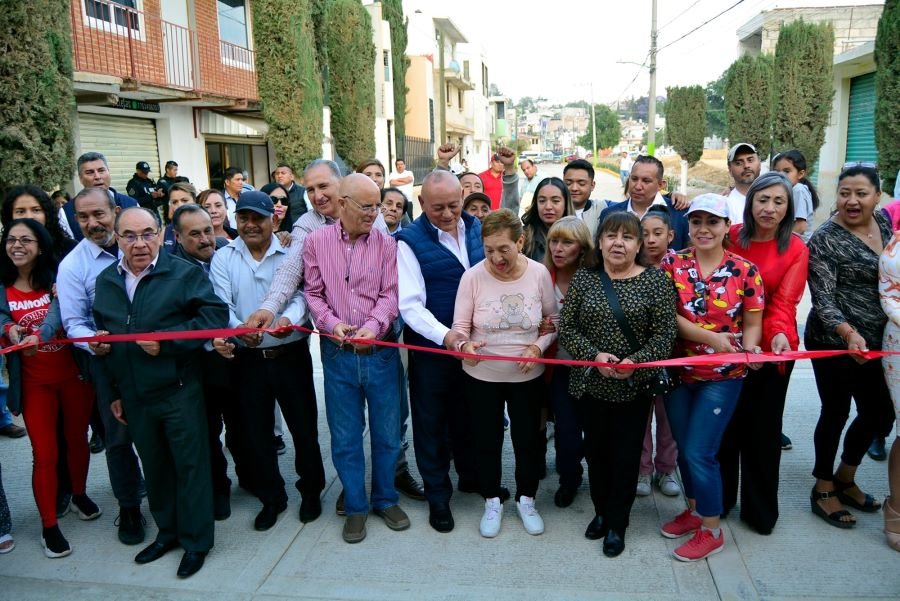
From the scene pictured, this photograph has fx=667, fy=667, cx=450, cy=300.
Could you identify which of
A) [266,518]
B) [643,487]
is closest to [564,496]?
[643,487]

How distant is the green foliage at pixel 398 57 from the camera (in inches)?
1200

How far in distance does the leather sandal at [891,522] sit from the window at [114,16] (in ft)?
44.4

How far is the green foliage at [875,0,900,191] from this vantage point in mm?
10438

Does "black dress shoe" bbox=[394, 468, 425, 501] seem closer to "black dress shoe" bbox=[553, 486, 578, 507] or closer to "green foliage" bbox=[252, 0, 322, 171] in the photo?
"black dress shoe" bbox=[553, 486, 578, 507]

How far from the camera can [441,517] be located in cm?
386

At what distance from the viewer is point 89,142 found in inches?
492

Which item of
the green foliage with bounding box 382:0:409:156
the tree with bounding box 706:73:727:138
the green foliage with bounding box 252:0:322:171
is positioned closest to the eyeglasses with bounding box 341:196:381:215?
the green foliage with bounding box 252:0:322:171

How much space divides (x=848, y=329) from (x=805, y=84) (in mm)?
17007

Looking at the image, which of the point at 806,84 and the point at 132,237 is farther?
the point at 806,84

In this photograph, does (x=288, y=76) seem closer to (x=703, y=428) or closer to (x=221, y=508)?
(x=221, y=508)

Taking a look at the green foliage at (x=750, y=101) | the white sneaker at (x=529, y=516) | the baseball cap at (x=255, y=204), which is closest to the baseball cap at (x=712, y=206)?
the white sneaker at (x=529, y=516)

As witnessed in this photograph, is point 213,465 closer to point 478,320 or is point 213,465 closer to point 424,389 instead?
point 424,389

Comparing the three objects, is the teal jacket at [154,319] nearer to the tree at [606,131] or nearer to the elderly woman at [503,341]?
the elderly woman at [503,341]

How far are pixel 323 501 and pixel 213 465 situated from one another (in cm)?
71
